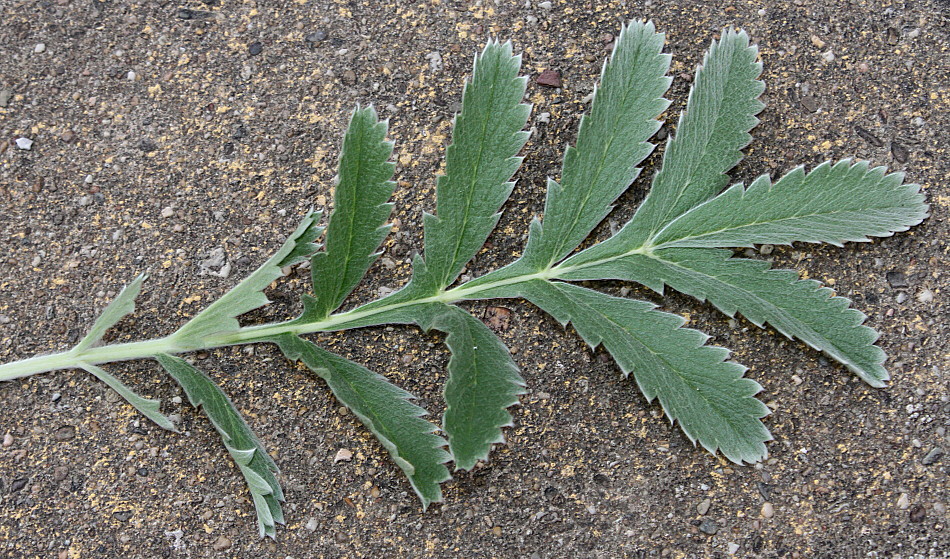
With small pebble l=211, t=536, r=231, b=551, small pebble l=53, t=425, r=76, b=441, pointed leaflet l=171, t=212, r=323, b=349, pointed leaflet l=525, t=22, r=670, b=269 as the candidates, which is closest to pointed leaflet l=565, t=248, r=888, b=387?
pointed leaflet l=525, t=22, r=670, b=269

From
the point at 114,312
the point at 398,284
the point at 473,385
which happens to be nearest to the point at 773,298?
the point at 473,385

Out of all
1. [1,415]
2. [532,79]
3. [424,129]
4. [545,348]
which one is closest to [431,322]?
[545,348]

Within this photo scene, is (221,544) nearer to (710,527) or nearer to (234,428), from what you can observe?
(234,428)

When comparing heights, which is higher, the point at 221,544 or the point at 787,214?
the point at 787,214

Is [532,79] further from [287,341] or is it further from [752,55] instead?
[287,341]

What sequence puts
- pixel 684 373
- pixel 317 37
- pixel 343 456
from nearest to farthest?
pixel 684 373 → pixel 343 456 → pixel 317 37

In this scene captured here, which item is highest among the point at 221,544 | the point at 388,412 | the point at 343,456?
the point at 388,412

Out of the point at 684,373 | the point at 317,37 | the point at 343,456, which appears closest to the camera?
the point at 684,373

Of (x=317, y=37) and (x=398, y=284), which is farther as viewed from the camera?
(x=317, y=37)
